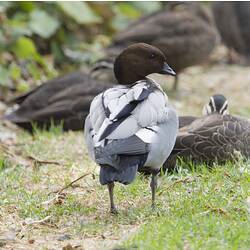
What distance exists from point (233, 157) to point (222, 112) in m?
1.03

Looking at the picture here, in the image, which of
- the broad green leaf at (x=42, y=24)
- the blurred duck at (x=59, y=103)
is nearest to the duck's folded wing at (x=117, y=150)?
the blurred duck at (x=59, y=103)

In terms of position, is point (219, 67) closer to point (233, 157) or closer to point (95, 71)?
point (95, 71)

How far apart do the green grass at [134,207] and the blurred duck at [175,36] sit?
15.0 feet

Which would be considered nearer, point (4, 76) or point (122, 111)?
point (122, 111)

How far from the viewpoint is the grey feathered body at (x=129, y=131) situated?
5254 millimetres

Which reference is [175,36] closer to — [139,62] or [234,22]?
[234,22]

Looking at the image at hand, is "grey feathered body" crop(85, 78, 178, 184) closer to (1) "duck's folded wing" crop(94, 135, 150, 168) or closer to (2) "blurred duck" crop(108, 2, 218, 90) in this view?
(1) "duck's folded wing" crop(94, 135, 150, 168)

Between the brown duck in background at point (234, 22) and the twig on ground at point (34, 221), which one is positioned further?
the brown duck in background at point (234, 22)

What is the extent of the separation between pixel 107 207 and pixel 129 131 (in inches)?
32.5

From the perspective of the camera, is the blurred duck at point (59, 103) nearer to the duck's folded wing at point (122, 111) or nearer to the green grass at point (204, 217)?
the green grass at point (204, 217)

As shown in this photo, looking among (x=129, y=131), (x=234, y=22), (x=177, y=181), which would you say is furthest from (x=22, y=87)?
(x=129, y=131)

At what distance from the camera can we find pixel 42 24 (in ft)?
38.7

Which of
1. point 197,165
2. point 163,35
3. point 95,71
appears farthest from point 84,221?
point 163,35

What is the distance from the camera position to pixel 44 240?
17.4ft
